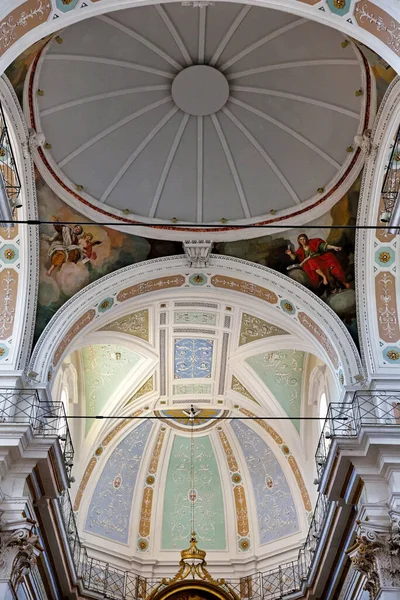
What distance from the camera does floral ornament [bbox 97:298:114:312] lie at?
16.6 m

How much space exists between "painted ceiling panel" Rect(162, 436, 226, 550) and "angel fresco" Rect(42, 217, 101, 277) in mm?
7853

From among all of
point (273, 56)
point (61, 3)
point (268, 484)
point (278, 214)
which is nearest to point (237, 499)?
point (268, 484)

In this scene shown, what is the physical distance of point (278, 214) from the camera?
1653cm

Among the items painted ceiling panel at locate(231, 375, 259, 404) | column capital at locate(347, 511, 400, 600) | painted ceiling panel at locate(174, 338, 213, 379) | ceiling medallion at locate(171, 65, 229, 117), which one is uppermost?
ceiling medallion at locate(171, 65, 229, 117)

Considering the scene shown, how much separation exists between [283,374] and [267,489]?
371 centimetres

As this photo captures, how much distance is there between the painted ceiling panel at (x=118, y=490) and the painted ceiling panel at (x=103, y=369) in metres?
1.54

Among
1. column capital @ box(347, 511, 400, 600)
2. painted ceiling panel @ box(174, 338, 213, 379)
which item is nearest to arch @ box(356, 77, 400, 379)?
column capital @ box(347, 511, 400, 600)

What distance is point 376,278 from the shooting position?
15867mm

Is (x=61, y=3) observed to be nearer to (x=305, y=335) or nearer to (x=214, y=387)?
(x=305, y=335)

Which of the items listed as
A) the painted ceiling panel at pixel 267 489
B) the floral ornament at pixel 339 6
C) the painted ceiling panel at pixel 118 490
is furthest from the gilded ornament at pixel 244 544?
the floral ornament at pixel 339 6

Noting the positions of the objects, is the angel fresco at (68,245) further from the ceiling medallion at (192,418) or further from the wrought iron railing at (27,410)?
the ceiling medallion at (192,418)

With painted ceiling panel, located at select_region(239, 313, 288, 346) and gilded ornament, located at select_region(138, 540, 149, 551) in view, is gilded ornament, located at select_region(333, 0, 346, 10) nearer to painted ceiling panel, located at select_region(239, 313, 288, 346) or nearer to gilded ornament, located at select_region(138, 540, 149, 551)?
painted ceiling panel, located at select_region(239, 313, 288, 346)

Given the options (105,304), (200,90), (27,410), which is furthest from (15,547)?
(200,90)

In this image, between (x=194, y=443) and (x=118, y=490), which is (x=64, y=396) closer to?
(x=118, y=490)
